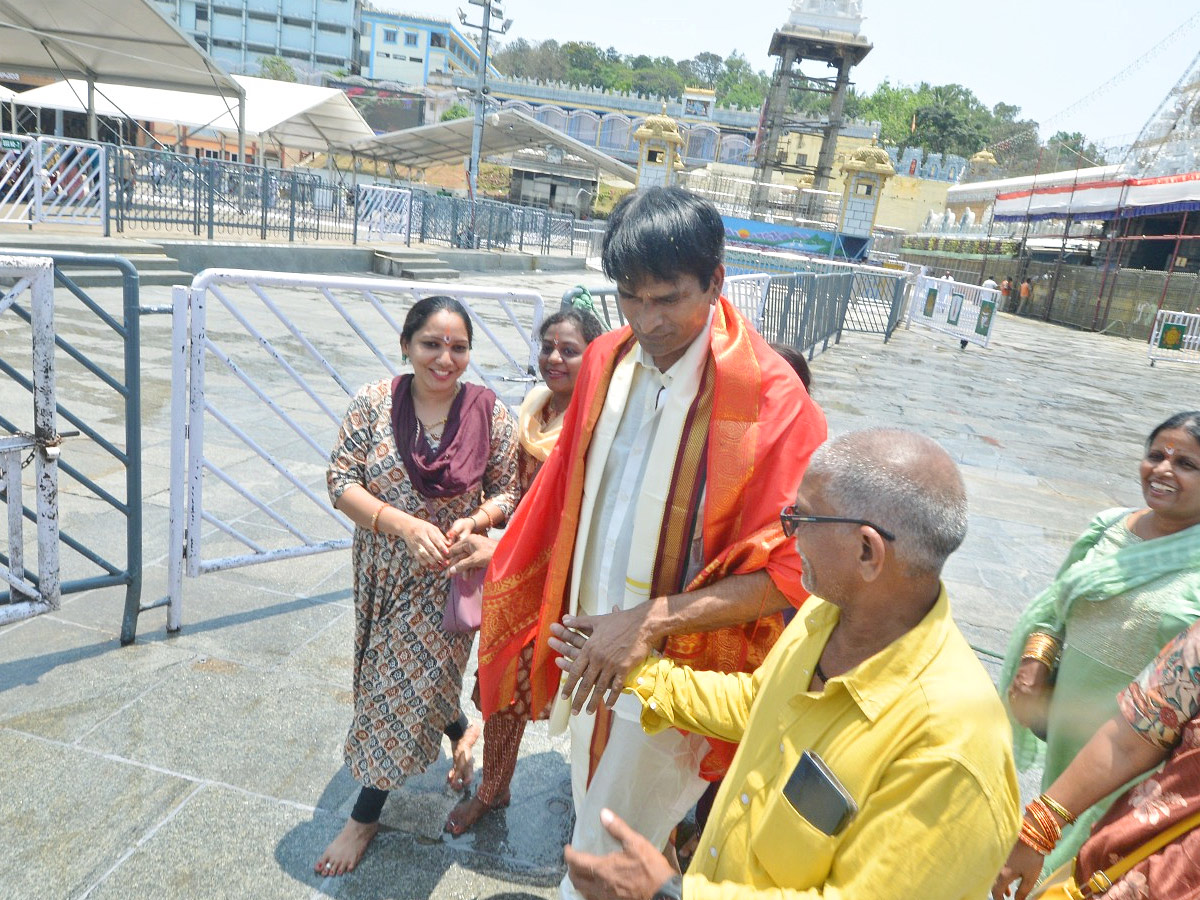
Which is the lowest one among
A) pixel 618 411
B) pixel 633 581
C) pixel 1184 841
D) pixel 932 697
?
pixel 1184 841

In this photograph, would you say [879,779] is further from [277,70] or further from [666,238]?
[277,70]

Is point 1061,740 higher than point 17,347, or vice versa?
point 1061,740

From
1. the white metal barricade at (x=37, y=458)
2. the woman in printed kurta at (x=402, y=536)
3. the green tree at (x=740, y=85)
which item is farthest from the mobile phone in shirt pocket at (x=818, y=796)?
the green tree at (x=740, y=85)

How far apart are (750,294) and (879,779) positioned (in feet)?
29.7

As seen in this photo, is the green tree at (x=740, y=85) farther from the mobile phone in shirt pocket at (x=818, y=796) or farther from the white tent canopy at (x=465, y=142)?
the mobile phone in shirt pocket at (x=818, y=796)

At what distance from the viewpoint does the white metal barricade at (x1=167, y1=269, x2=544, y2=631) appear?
3.16 metres

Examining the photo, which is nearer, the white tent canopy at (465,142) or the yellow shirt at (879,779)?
the yellow shirt at (879,779)

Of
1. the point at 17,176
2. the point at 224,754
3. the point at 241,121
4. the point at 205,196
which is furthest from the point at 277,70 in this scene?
the point at 224,754

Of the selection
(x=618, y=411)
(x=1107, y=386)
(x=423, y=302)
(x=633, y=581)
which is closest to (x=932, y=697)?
(x=633, y=581)

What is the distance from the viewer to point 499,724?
2.43 m

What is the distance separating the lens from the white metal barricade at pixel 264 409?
10.4ft

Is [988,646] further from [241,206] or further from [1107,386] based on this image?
[241,206]

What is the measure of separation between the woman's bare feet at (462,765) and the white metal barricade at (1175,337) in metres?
19.3

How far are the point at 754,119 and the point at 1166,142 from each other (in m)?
42.6
